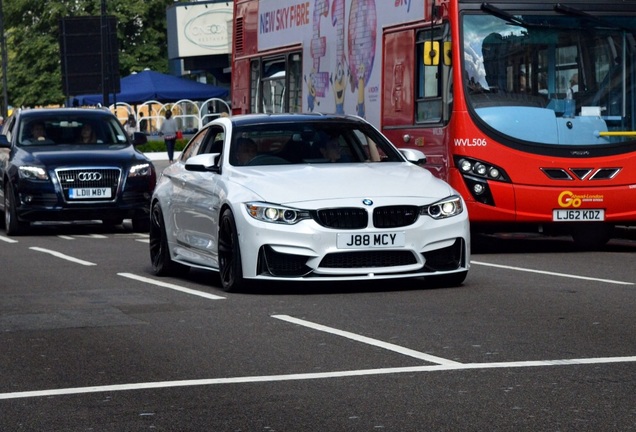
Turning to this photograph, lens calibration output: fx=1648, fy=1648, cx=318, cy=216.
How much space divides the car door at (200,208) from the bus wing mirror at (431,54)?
3.67 m

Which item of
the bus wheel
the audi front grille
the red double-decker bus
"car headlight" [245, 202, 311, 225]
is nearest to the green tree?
the audi front grille

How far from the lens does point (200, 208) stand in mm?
13570

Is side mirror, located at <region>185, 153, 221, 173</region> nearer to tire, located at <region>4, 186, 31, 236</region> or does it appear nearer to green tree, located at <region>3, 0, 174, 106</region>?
tire, located at <region>4, 186, 31, 236</region>

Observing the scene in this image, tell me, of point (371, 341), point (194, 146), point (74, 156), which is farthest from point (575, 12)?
point (371, 341)

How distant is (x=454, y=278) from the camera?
1301cm

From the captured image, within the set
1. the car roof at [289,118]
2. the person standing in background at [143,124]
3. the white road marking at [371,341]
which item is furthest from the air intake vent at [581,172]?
the person standing in background at [143,124]

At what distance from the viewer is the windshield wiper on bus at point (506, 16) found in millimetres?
17219

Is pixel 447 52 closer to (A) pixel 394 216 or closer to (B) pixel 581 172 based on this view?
(B) pixel 581 172

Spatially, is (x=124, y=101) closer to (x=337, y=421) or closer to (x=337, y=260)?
(x=337, y=260)

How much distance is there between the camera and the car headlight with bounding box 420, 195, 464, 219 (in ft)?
41.3

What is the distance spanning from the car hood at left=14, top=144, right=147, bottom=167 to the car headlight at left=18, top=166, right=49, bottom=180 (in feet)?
0.27

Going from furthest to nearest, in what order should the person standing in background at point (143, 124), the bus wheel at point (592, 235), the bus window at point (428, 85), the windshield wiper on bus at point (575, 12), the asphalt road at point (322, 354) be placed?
1. the person standing in background at point (143, 124)
2. the bus wheel at point (592, 235)
3. the bus window at point (428, 85)
4. the windshield wiper on bus at point (575, 12)
5. the asphalt road at point (322, 354)

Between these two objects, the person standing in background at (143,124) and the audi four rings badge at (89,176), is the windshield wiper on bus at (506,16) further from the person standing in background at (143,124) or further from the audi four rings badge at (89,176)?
the person standing in background at (143,124)

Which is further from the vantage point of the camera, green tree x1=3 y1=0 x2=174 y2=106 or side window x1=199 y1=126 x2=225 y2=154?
green tree x1=3 y1=0 x2=174 y2=106
